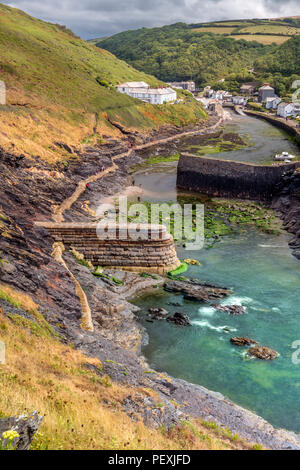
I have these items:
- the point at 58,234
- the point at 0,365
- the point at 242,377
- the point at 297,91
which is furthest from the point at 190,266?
the point at 297,91

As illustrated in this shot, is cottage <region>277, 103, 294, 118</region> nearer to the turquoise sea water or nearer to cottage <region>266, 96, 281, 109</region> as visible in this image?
cottage <region>266, 96, 281, 109</region>

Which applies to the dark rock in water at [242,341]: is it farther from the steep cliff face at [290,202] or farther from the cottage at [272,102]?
the cottage at [272,102]

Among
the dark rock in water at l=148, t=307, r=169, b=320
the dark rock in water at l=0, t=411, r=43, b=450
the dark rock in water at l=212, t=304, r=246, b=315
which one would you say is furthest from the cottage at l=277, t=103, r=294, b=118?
the dark rock in water at l=0, t=411, r=43, b=450

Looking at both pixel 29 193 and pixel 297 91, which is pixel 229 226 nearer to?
pixel 29 193

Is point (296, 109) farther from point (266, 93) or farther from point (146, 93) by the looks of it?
point (146, 93)

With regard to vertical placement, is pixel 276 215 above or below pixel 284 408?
above
